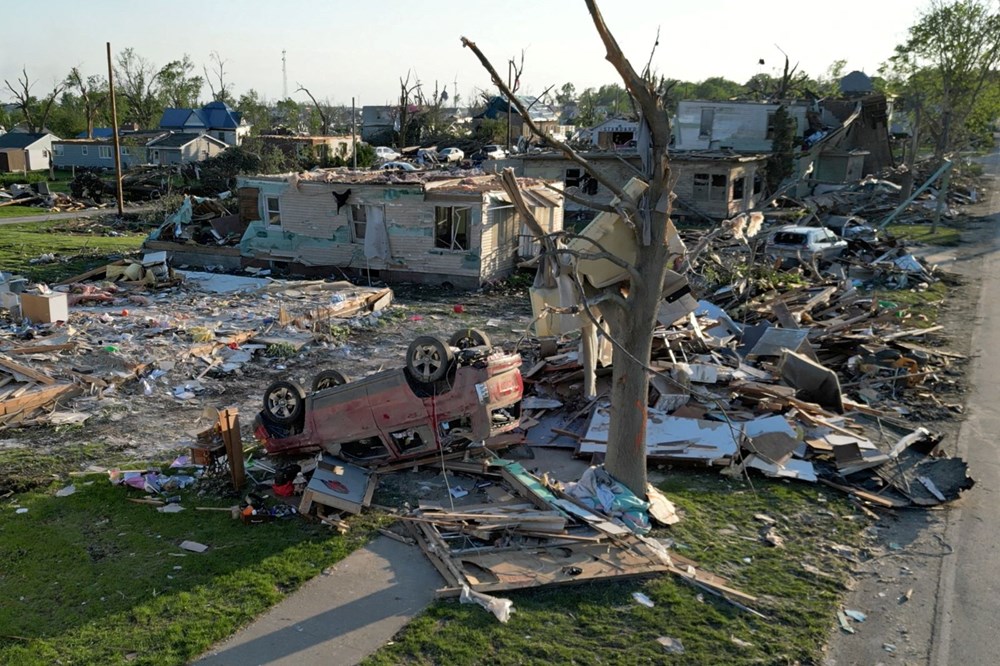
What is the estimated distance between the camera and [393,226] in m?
22.9

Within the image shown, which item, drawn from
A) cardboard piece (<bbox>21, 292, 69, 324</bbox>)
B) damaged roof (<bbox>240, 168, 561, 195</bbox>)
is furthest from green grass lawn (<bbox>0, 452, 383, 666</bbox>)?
damaged roof (<bbox>240, 168, 561, 195</bbox>)

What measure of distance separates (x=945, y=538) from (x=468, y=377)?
222 inches

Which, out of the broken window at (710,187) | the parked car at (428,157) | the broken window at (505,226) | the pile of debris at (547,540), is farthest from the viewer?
the parked car at (428,157)

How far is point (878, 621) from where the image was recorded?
7.28 m

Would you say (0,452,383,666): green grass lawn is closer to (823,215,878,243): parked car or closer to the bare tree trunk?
the bare tree trunk

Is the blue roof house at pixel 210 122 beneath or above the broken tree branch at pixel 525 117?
above

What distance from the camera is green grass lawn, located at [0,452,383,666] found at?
6629 millimetres

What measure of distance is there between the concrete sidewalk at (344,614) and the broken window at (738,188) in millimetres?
28524

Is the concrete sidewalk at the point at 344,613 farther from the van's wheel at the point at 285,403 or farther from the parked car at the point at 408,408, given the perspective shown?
the van's wheel at the point at 285,403

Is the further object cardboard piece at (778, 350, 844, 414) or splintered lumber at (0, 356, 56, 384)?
splintered lumber at (0, 356, 56, 384)

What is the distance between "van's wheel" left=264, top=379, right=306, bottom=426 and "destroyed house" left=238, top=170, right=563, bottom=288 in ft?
40.7

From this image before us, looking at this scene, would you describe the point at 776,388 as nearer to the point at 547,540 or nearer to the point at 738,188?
the point at 547,540

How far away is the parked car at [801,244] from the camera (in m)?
23.7

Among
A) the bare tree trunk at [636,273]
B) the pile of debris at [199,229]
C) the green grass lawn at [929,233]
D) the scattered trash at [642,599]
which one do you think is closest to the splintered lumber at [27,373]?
the bare tree trunk at [636,273]
